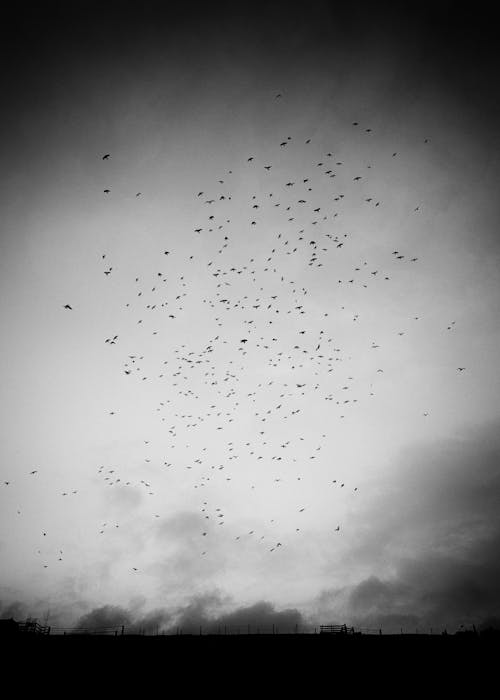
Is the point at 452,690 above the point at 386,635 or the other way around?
the other way around

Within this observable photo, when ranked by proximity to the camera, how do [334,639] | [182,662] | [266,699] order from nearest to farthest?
[266,699] < [182,662] < [334,639]

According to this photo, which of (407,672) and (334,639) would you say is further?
(334,639)

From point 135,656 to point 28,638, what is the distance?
989 centimetres

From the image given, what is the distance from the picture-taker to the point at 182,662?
30.3 m

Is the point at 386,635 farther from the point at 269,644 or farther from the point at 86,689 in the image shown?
the point at 86,689

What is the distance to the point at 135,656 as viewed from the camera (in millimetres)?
30594

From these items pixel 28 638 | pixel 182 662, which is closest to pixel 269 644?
pixel 182 662

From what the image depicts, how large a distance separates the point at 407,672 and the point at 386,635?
318 cm

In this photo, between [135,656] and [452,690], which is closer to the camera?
[452,690]

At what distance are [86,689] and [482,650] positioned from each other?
28.0m

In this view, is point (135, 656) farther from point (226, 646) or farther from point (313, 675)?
point (313, 675)

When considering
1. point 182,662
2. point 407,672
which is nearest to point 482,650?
point 407,672

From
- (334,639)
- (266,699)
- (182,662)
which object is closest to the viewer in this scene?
(266,699)

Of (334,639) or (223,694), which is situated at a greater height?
(334,639)
